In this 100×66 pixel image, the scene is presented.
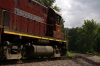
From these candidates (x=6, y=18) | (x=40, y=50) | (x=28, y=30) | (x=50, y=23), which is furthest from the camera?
(x=50, y=23)

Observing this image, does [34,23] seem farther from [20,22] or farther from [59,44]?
[59,44]

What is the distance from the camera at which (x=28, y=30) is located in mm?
14172

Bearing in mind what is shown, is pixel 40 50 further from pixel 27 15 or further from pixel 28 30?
pixel 27 15

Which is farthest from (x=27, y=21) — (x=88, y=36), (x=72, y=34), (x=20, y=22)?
(x=72, y=34)

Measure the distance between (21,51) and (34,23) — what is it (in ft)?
10.9

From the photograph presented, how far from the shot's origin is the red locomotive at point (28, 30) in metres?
11.4

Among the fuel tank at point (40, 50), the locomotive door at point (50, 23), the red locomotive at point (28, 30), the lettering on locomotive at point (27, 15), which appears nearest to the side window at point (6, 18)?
the red locomotive at point (28, 30)

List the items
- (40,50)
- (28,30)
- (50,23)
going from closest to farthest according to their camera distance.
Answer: (28,30) < (40,50) < (50,23)

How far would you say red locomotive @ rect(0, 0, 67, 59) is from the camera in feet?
37.3

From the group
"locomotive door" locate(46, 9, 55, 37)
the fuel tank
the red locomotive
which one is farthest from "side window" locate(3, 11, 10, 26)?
"locomotive door" locate(46, 9, 55, 37)

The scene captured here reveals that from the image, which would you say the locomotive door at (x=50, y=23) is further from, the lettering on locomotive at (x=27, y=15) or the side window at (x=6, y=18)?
the side window at (x=6, y=18)

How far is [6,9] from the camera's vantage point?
12.0 m

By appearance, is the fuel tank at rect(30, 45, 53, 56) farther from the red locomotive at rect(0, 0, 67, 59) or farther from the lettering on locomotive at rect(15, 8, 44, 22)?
the lettering on locomotive at rect(15, 8, 44, 22)

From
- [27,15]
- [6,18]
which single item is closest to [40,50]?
[27,15]
